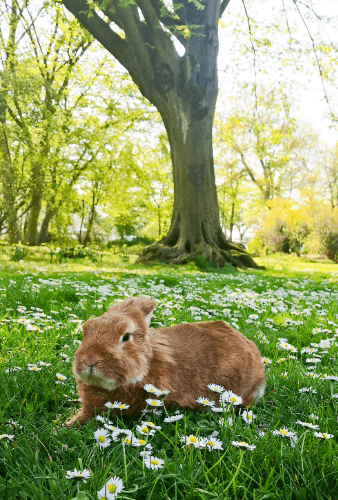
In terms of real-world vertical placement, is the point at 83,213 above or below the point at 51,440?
above

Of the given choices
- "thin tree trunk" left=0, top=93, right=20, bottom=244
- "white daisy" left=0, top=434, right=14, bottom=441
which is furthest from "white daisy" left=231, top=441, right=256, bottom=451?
"thin tree trunk" left=0, top=93, right=20, bottom=244

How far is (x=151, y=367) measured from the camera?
1.89 m

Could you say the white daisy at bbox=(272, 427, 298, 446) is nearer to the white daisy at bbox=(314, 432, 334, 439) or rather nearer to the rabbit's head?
the white daisy at bbox=(314, 432, 334, 439)

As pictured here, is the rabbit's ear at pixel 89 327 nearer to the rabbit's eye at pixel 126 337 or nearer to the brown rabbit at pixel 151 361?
the brown rabbit at pixel 151 361

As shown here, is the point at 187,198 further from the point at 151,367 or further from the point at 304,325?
the point at 151,367

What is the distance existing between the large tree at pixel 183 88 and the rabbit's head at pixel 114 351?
10.4 meters

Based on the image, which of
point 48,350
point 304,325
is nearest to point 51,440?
point 48,350

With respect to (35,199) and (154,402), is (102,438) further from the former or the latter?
(35,199)

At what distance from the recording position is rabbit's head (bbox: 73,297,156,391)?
5.46ft

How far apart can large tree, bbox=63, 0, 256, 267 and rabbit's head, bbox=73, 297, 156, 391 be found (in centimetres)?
1038

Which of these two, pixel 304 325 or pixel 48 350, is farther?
pixel 304 325

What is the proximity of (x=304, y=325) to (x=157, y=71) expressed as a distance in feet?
33.9

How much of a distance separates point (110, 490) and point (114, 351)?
56 cm

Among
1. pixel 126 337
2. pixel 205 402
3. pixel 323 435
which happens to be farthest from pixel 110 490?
pixel 323 435
